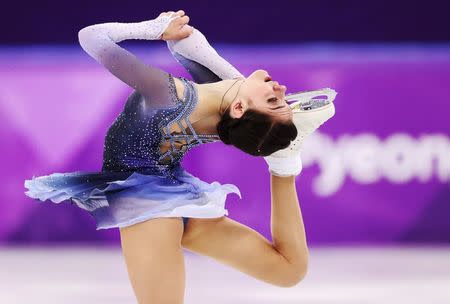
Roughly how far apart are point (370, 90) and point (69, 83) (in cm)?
200

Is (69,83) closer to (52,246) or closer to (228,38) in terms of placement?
(52,246)

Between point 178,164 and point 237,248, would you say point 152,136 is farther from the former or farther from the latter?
point 237,248

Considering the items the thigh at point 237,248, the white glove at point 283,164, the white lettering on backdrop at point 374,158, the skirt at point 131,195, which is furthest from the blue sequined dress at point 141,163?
the white lettering on backdrop at point 374,158

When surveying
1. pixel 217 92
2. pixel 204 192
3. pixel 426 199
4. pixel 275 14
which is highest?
pixel 275 14

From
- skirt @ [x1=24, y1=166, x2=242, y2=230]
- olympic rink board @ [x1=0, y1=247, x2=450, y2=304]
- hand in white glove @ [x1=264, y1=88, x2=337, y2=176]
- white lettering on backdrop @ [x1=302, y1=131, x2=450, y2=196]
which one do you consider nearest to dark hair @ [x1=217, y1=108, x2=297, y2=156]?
hand in white glove @ [x1=264, y1=88, x2=337, y2=176]

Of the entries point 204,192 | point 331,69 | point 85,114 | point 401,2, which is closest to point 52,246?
point 85,114

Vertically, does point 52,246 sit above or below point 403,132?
below

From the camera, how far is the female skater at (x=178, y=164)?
293 centimetres

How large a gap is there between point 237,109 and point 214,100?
0.34 feet

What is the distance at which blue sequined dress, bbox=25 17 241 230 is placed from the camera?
115 inches

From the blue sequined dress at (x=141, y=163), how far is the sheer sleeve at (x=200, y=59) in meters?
0.28

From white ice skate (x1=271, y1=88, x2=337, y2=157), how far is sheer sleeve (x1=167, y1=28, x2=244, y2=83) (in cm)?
27

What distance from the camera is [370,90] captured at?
5.66 meters

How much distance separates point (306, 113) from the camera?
3229 mm
